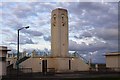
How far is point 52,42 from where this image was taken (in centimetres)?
5869

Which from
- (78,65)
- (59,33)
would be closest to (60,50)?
(59,33)

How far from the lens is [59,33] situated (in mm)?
57719

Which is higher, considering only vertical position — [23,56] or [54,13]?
[54,13]

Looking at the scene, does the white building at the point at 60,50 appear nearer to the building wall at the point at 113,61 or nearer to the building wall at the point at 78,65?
the building wall at the point at 78,65

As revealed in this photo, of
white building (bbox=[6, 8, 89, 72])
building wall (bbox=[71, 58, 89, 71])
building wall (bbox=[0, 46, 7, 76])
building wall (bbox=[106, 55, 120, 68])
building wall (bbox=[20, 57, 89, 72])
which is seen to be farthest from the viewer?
building wall (bbox=[71, 58, 89, 71])

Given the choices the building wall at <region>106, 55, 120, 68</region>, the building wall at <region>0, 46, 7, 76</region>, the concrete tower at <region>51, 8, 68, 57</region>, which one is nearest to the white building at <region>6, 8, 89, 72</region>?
the concrete tower at <region>51, 8, 68, 57</region>

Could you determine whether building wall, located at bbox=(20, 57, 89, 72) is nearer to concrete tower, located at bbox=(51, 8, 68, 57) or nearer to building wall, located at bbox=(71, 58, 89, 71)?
building wall, located at bbox=(71, 58, 89, 71)

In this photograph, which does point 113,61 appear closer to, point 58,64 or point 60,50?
point 60,50

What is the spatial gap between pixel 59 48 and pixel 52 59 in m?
2.67

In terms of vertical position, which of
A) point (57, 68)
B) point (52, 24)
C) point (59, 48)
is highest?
point (52, 24)

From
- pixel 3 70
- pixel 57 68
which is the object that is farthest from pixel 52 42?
pixel 3 70

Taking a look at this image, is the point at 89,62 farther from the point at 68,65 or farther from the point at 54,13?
the point at 54,13

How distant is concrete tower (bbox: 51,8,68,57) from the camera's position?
57594 mm

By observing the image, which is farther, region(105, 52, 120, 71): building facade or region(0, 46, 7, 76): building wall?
region(105, 52, 120, 71): building facade
